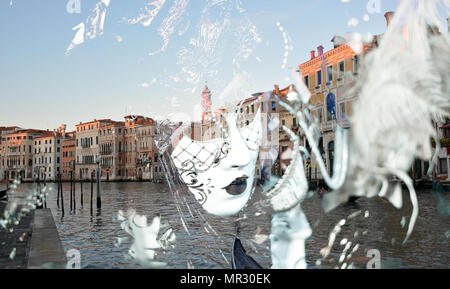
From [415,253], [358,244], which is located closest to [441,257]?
[415,253]

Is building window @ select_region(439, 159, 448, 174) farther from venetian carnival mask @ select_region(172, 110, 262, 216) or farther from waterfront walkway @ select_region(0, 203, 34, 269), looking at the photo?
waterfront walkway @ select_region(0, 203, 34, 269)

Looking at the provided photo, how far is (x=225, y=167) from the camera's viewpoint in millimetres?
4285

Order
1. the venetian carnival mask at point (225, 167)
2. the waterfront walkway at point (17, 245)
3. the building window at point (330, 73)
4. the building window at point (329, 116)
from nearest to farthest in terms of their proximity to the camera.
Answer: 1. the building window at point (330, 73)
2. the building window at point (329, 116)
3. the venetian carnival mask at point (225, 167)
4. the waterfront walkway at point (17, 245)

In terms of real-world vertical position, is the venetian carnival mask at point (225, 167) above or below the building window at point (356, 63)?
below

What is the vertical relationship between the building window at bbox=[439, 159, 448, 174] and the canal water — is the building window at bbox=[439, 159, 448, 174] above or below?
above

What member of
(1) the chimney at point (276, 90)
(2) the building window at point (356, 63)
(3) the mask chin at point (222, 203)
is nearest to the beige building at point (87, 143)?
(3) the mask chin at point (222, 203)

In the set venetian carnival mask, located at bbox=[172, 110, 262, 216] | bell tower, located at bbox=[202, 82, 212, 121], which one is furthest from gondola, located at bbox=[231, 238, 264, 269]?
bell tower, located at bbox=[202, 82, 212, 121]

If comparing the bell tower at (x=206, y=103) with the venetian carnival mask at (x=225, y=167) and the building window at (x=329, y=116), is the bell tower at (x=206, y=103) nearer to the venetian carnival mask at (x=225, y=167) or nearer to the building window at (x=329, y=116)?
the venetian carnival mask at (x=225, y=167)

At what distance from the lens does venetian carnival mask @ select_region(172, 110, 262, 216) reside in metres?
4.11

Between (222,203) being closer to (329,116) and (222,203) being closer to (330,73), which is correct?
(329,116)

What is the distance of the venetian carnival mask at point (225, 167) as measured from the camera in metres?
4.11

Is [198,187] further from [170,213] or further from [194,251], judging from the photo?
[170,213]

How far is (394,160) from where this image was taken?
7.69 feet
